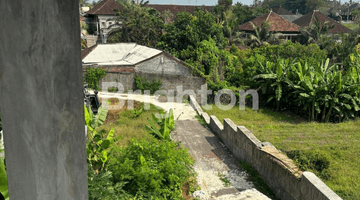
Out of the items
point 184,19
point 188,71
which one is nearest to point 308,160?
point 188,71

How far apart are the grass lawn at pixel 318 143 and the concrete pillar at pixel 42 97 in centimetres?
587

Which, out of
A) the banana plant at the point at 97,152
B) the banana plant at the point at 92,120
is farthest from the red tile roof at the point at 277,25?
the banana plant at the point at 97,152

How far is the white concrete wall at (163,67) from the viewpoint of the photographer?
17.2m

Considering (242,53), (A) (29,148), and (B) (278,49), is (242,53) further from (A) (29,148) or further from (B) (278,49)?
(A) (29,148)

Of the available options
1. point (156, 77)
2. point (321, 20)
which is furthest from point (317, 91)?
point (321, 20)

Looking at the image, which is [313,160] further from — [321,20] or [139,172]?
[321,20]

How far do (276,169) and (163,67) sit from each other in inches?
458

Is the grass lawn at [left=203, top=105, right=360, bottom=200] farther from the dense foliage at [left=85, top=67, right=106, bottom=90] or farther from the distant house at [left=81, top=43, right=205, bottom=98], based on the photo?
the dense foliage at [left=85, top=67, right=106, bottom=90]

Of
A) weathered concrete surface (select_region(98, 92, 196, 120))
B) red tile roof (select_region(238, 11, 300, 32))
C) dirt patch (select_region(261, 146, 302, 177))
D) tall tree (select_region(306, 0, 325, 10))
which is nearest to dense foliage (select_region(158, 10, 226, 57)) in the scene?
weathered concrete surface (select_region(98, 92, 196, 120))

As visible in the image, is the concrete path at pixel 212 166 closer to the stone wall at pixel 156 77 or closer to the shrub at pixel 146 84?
the stone wall at pixel 156 77

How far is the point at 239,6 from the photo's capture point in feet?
167

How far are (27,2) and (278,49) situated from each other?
21765 millimetres

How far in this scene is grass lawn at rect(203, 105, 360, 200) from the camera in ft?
21.3

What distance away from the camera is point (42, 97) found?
1181mm
